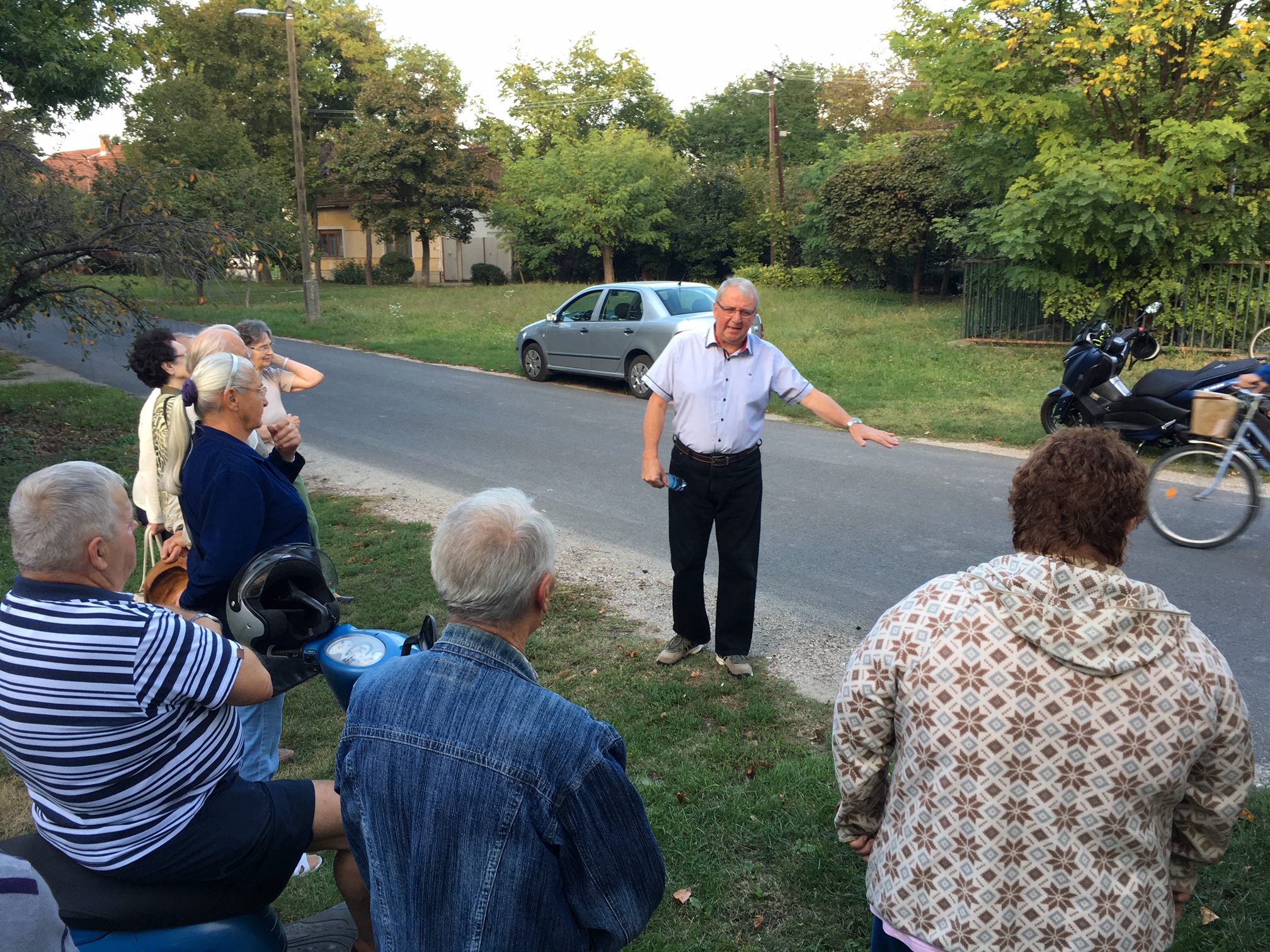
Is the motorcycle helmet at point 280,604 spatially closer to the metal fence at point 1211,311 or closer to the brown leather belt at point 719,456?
the brown leather belt at point 719,456

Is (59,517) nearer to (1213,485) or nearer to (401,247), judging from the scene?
(1213,485)

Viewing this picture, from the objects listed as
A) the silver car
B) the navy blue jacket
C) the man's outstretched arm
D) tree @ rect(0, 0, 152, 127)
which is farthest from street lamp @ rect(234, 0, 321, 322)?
the navy blue jacket

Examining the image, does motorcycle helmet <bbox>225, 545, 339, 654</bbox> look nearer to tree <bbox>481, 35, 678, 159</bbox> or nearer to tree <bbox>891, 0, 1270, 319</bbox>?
tree <bbox>891, 0, 1270, 319</bbox>

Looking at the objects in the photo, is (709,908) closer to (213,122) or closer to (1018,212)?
(1018,212)

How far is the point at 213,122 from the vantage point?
3344cm

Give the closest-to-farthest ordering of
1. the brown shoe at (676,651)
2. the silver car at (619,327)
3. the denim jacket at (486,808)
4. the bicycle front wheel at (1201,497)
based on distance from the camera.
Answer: the denim jacket at (486,808) < the brown shoe at (676,651) < the bicycle front wheel at (1201,497) < the silver car at (619,327)

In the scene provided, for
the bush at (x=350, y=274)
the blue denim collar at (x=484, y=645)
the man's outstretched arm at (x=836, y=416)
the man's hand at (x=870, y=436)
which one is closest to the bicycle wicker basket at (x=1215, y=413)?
the man's outstretched arm at (x=836, y=416)

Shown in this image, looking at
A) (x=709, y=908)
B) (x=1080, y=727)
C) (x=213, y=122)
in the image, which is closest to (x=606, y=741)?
(x=1080, y=727)

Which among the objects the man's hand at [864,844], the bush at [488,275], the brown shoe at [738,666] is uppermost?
the bush at [488,275]

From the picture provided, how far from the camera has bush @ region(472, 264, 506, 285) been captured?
4666 centimetres

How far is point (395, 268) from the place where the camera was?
4591cm

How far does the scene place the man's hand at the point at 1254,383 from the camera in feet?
23.7

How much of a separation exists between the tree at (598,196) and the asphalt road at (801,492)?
2782 cm

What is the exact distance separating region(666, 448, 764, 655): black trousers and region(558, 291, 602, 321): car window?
10.5m
